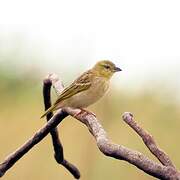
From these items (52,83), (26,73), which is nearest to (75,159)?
(26,73)

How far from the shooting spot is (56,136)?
0.79m

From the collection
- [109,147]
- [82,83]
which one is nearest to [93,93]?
[82,83]

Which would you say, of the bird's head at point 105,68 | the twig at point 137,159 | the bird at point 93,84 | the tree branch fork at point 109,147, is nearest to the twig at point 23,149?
the tree branch fork at point 109,147

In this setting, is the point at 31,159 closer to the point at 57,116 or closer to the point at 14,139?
the point at 14,139

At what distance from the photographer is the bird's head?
1358mm

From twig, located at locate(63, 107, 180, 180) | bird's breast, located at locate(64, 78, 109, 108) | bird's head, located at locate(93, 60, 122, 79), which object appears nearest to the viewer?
twig, located at locate(63, 107, 180, 180)

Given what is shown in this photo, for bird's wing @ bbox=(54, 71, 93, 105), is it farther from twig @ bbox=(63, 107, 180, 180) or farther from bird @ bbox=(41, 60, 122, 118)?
twig @ bbox=(63, 107, 180, 180)

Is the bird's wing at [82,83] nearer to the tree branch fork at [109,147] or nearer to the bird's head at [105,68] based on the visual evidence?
the bird's head at [105,68]

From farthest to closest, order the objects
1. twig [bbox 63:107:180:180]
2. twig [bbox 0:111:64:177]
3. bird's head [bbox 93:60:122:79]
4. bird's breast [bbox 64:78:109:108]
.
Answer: bird's head [bbox 93:60:122:79] → bird's breast [bbox 64:78:109:108] → twig [bbox 0:111:64:177] → twig [bbox 63:107:180:180]

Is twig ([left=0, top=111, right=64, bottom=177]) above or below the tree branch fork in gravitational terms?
below

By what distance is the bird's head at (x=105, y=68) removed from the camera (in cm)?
136

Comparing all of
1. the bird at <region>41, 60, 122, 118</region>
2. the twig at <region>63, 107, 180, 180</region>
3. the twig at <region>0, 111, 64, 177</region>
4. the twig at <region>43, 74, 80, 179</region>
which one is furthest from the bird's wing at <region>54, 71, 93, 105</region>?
the twig at <region>63, 107, 180, 180</region>

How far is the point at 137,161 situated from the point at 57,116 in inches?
9.3

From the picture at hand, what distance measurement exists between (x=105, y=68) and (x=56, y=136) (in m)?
0.60
